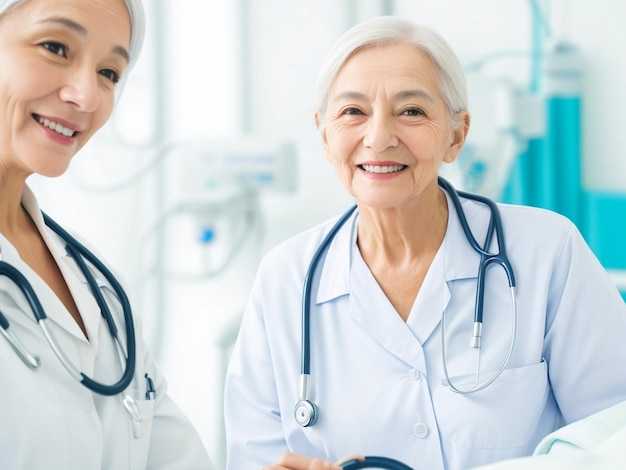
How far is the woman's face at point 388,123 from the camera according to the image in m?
1.38

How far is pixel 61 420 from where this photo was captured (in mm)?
1087

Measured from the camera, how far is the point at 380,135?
1.36 meters

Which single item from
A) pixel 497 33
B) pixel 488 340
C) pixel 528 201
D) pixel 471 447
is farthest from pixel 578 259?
pixel 497 33

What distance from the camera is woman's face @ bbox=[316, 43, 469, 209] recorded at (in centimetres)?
138

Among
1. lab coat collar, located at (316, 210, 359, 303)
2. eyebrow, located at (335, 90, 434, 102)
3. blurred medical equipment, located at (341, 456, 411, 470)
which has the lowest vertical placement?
blurred medical equipment, located at (341, 456, 411, 470)

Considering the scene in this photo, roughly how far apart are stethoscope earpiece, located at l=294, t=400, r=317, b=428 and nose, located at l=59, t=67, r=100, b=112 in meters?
0.57

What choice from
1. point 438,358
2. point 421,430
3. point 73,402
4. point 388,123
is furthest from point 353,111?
point 73,402

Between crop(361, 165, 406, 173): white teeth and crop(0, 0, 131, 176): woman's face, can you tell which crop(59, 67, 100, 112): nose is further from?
crop(361, 165, 406, 173): white teeth

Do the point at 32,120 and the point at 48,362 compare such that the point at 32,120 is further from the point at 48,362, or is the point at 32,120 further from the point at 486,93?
the point at 486,93

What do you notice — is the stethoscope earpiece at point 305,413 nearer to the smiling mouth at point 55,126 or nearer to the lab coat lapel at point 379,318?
the lab coat lapel at point 379,318

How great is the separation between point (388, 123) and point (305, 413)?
1.62ft

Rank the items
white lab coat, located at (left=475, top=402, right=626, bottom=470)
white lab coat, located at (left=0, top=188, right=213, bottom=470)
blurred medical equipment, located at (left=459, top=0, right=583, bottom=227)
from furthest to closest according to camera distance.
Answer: blurred medical equipment, located at (left=459, top=0, right=583, bottom=227) < white lab coat, located at (left=0, top=188, right=213, bottom=470) < white lab coat, located at (left=475, top=402, right=626, bottom=470)

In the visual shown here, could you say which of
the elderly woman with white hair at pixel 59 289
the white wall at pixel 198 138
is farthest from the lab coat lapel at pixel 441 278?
the white wall at pixel 198 138

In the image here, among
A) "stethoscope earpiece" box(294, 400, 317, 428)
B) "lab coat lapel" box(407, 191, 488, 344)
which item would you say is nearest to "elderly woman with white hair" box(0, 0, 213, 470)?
"stethoscope earpiece" box(294, 400, 317, 428)
